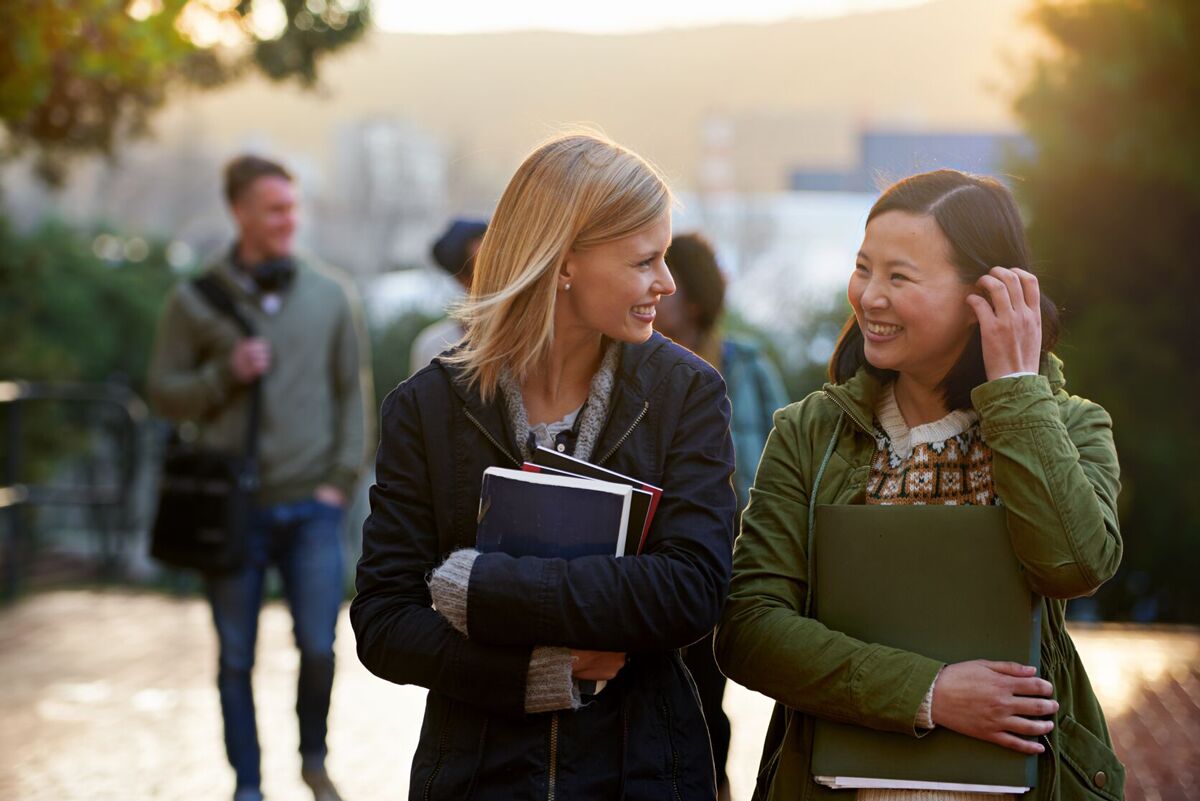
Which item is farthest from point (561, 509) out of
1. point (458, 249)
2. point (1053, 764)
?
point (458, 249)

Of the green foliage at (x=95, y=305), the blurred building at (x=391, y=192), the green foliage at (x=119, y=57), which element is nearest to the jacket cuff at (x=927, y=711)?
the green foliage at (x=119, y=57)

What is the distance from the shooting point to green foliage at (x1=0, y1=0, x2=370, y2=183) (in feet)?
22.6

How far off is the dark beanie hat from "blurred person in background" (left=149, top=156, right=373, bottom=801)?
50 cm

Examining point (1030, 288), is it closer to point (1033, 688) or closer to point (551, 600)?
point (1033, 688)

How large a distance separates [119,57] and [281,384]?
2.87m

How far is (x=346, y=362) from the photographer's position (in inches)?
221

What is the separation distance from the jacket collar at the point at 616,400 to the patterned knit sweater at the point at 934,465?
41 cm

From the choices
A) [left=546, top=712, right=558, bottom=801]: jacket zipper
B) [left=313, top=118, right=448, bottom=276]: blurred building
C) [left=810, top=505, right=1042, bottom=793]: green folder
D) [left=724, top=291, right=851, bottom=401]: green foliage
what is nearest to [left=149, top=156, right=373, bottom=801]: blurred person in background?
[left=546, top=712, right=558, bottom=801]: jacket zipper

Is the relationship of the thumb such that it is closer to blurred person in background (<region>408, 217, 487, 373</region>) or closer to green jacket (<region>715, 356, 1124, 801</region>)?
green jacket (<region>715, 356, 1124, 801</region>)

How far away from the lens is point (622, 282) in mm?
2600

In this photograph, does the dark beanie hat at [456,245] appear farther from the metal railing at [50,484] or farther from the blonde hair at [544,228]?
the metal railing at [50,484]

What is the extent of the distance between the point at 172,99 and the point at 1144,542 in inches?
318

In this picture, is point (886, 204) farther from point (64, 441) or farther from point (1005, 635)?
point (64, 441)

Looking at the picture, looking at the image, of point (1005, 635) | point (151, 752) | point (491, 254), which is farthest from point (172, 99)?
point (1005, 635)
